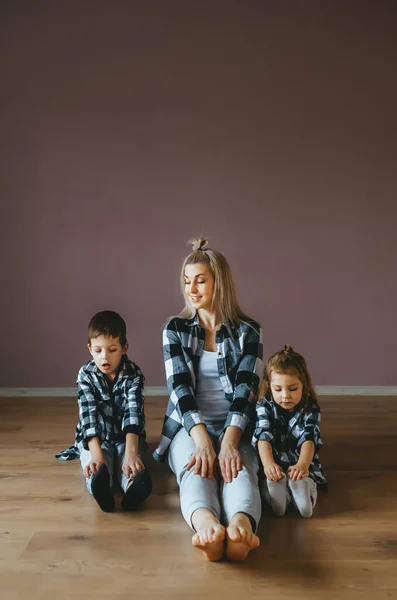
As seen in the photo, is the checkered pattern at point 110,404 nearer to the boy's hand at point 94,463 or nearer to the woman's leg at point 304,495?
the boy's hand at point 94,463

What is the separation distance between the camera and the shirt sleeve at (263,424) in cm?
201

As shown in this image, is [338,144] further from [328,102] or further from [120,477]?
[120,477]

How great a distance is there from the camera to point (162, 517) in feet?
6.18

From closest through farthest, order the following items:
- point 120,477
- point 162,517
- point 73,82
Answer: point 162,517, point 120,477, point 73,82

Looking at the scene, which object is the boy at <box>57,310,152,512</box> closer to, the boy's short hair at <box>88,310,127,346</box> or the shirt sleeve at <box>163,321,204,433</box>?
the boy's short hair at <box>88,310,127,346</box>

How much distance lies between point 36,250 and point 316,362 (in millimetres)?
1679

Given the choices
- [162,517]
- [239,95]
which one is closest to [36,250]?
[239,95]

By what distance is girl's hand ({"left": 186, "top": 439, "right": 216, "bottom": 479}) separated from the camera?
72.9 inches

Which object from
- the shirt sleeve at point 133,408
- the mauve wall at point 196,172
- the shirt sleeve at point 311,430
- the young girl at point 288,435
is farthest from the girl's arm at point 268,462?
the mauve wall at point 196,172

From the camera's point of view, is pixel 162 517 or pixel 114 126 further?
pixel 114 126

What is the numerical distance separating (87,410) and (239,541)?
2.69 ft

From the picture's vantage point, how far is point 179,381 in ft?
6.98

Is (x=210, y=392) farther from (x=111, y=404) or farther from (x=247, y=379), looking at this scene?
(x=111, y=404)

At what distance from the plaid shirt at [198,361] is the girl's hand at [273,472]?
0.21 meters
